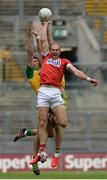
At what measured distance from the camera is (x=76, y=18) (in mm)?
27281

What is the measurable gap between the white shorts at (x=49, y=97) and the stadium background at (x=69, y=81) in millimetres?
5903

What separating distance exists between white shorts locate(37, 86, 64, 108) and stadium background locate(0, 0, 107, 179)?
19.4 ft

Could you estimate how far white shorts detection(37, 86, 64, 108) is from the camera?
54.3 feet

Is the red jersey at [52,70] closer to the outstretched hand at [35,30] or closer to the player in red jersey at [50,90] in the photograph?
the player in red jersey at [50,90]

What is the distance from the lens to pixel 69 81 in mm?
25328

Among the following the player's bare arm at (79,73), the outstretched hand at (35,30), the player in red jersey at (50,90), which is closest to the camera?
the player's bare arm at (79,73)

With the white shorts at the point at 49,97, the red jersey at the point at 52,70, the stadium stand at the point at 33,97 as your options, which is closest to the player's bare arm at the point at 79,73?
the red jersey at the point at 52,70

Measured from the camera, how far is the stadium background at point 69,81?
22.8 m

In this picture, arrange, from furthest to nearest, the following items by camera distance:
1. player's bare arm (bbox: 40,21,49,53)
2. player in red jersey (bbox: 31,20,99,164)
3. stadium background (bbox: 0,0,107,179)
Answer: stadium background (bbox: 0,0,107,179)
player's bare arm (bbox: 40,21,49,53)
player in red jersey (bbox: 31,20,99,164)

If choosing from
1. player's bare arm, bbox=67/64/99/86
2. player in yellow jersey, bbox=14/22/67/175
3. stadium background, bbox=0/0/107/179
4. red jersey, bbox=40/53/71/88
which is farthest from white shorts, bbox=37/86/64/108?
stadium background, bbox=0/0/107/179

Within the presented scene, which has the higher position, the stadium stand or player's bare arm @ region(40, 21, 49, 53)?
player's bare arm @ region(40, 21, 49, 53)

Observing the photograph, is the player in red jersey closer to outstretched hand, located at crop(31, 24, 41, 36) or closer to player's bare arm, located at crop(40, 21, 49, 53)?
outstretched hand, located at crop(31, 24, 41, 36)

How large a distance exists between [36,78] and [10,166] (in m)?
5.68

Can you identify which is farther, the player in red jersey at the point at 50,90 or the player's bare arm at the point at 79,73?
the player in red jersey at the point at 50,90
